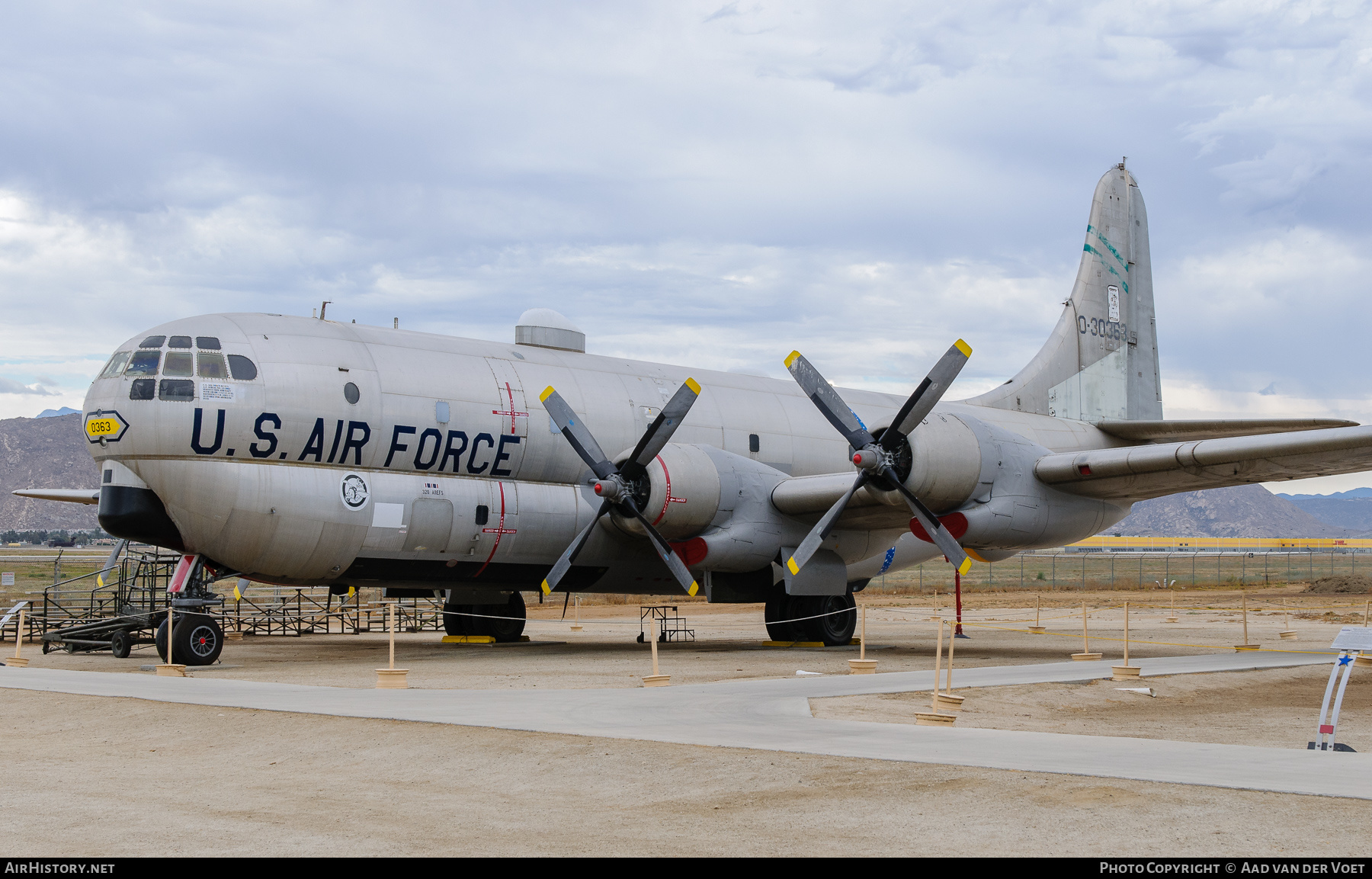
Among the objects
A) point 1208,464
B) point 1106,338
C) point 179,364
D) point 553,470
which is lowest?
point 553,470

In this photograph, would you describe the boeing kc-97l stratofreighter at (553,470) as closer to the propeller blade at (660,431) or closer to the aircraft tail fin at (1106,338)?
the propeller blade at (660,431)

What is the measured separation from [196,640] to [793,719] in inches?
403

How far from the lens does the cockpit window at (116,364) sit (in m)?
17.9

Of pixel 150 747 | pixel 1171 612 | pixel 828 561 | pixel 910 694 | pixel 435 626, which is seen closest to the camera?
pixel 150 747

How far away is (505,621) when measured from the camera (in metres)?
25.1

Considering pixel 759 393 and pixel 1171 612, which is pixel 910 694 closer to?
pixel 759 393

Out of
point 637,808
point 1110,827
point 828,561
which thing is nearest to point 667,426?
point 828,561

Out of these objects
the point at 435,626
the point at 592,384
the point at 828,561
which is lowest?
the point at 435,626

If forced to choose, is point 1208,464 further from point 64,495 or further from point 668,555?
point 64,495

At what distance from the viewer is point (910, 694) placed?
44.4 feet

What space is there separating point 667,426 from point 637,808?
12.6 m

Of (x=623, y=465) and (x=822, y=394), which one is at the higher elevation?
(x=822, y=394)

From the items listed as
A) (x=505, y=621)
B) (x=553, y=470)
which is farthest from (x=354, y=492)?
(x=505, y=621)

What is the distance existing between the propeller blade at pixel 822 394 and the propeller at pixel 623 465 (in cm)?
169
